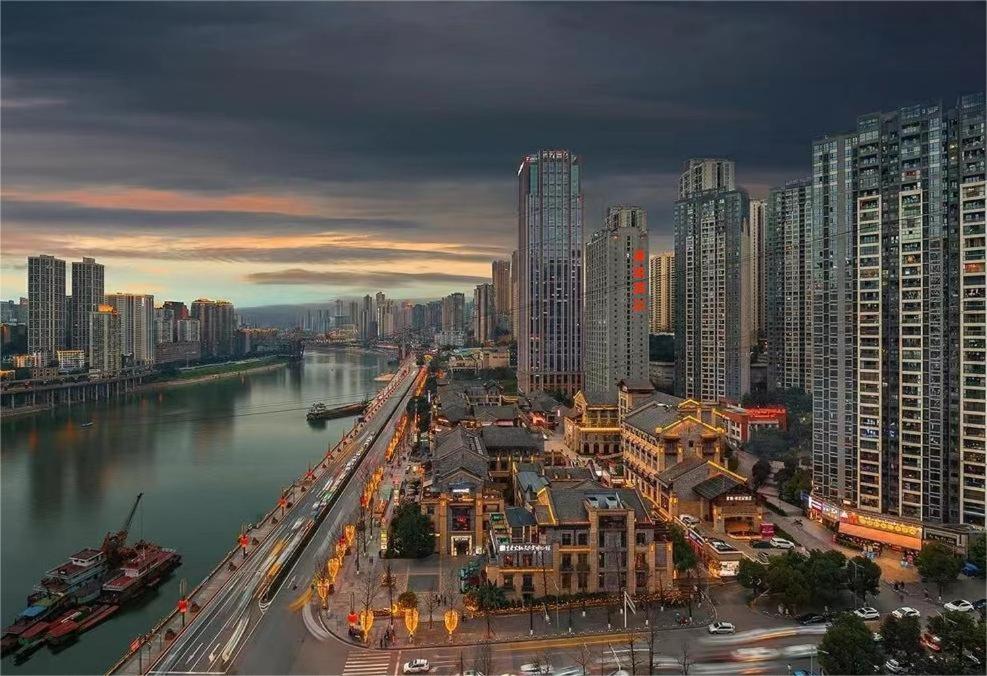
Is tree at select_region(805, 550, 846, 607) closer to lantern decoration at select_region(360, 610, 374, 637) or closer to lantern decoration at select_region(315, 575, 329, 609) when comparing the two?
lantern decoration at select_region(360, 610, 374, 637)

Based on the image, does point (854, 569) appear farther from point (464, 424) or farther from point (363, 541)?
point (464, 424)

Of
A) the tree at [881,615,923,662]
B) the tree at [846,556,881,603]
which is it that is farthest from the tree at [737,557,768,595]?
the tree at [881,615,923,662]

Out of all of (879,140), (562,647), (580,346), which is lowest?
(562,647)

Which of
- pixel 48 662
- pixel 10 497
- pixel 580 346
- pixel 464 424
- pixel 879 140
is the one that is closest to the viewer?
pixel 48 662

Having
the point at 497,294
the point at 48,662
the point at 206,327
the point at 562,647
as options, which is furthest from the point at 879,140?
the point at 206,327

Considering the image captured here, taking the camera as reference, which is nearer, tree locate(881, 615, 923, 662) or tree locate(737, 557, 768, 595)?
tree locate(881, 615, 923, 662)

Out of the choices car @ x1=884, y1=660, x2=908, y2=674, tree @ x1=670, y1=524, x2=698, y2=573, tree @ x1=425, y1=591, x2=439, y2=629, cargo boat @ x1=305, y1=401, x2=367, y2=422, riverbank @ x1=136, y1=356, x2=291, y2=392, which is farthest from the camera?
riverbank @ x1=136, y1=356, x2=291, y2=392

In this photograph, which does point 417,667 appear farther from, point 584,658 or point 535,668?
point 584,658

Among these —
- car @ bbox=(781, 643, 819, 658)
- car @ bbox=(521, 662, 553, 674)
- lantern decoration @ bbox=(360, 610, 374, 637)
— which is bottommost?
car @ bbox=(781, 643, 819, 658)
